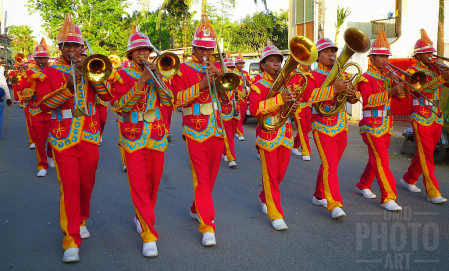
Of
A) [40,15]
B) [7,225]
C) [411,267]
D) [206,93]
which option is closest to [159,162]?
[206,93]

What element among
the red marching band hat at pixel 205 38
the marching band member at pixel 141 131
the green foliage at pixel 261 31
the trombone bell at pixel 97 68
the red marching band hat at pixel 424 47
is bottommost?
the marching band member at pixel 141 131

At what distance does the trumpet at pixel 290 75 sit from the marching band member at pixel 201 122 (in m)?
0.58

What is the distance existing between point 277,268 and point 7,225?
10.8 feet

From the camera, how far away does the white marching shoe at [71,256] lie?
3.81 meters

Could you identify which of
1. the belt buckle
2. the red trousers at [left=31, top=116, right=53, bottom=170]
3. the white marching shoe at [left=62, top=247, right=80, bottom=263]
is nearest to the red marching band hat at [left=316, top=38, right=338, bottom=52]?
the belt buckle

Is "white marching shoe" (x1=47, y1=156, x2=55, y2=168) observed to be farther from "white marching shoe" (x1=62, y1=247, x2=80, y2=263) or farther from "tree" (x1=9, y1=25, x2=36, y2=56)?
"tree" (x1=9, y1=25, x2=36, y2=56)

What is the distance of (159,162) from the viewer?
4.19 m

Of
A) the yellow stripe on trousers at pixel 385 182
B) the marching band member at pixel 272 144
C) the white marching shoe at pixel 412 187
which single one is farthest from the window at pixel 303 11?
the marching band member at pixel 272 144

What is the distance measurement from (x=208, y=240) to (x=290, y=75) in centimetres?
193

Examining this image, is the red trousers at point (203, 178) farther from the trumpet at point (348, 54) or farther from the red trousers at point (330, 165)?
the trumpet at point (348, 54)

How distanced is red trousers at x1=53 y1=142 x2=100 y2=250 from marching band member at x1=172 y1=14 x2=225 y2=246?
1038mm

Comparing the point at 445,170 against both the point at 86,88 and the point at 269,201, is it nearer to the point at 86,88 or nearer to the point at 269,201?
the point at 269,201

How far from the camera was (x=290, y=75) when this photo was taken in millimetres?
4258

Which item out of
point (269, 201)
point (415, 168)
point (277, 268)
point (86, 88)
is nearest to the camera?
point (277, 268)
